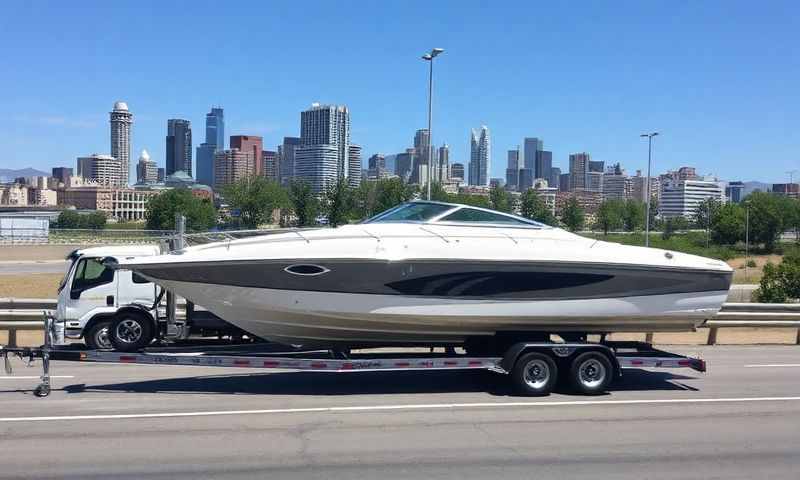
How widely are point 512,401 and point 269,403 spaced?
327 centimetres

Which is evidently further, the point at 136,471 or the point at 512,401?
the point at 512,401

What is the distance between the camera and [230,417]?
370 inches

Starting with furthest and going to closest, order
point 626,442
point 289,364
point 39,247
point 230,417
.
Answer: point 39,247 < point 289,364 < point 230,417 < point 626,442

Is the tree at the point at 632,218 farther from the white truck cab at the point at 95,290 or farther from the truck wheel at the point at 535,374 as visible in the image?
the white truck cab at the point at 95,290

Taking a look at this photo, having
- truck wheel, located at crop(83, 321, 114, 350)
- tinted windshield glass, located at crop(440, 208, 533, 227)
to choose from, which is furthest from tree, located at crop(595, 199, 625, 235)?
truck wheel, located at crop(83, 321, 114, 350)

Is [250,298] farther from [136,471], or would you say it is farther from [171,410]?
[136,471]

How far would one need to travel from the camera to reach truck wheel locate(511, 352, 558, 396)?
10695 mm

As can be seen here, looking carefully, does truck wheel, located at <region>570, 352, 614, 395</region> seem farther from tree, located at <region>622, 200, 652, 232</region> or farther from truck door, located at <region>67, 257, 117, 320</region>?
tree, located at <region>622, 200, 652, 232</region>

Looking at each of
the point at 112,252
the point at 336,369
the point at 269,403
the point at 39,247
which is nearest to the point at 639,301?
the point at 336,369

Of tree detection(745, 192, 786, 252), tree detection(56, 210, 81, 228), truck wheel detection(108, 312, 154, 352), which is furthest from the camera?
tree detection(56, 210, 81, 228)

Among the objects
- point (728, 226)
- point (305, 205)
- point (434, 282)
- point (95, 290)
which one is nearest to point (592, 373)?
point (434, 282)

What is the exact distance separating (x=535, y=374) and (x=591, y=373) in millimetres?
847

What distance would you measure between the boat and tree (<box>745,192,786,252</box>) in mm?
62520

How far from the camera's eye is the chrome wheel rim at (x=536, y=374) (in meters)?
10.8
